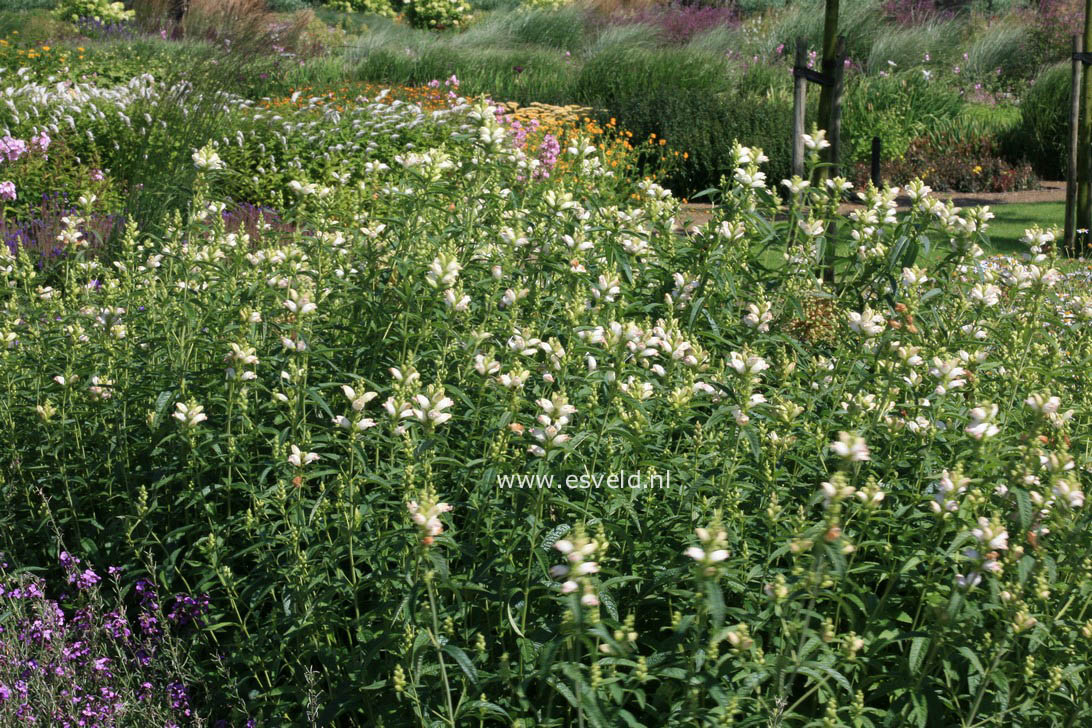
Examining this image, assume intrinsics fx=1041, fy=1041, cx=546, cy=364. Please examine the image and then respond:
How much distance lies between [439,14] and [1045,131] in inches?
702

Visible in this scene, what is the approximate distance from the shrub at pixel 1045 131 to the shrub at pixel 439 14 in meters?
16.8

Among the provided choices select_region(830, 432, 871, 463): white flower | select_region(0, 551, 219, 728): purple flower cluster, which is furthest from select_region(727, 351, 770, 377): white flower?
select_region(0, 551, 219, 728): purple flower cluster

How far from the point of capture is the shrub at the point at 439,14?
27.1 meters

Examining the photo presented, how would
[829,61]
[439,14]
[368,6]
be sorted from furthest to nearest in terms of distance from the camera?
[368,6]
[439,14]
[829,61]

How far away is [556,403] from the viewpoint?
240 cm

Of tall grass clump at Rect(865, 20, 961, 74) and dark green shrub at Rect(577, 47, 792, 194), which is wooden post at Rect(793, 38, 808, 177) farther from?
tall grass clump at Rect(865, 20, 961, 74)

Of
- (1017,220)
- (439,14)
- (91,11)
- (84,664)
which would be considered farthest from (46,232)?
(439,14)

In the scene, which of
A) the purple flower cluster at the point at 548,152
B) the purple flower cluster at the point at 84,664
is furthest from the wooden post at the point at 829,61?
the purple flower cluster at the point at 84,664

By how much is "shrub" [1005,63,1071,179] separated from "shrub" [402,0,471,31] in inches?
660

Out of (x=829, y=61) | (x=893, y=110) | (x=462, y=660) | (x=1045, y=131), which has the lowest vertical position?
(x=1045, y=131)

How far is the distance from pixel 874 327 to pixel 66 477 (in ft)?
8.39

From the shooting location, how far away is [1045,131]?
43.0 feet

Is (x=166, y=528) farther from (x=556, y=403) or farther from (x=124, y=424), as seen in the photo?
(x=556, y=403)

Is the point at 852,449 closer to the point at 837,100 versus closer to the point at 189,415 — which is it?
the point at 189,415
